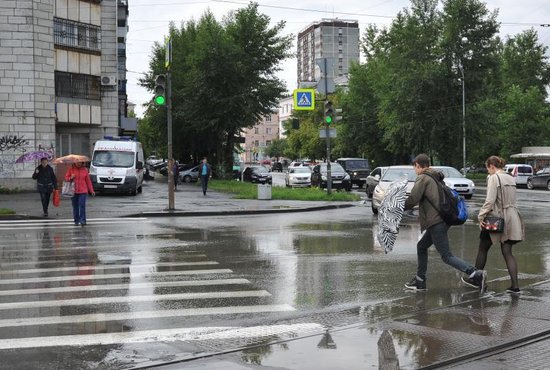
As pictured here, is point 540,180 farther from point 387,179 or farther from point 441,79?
point 387,179

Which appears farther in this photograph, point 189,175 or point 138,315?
point 189,175

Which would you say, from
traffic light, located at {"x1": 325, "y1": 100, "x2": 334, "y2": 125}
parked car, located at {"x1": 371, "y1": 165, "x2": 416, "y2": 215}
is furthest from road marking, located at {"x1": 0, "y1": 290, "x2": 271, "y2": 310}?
traffic light, located at {"x1": 325, "y1": 100, "x2": 334, "y2": 125}

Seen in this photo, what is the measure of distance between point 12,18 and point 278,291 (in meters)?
27.0

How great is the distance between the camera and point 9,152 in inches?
1215

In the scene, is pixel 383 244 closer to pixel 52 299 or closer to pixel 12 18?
pixel 52 299

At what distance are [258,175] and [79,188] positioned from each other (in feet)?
103

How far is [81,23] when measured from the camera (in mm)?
35281

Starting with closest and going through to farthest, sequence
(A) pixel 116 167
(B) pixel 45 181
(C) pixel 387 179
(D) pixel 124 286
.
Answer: (D) pixel 124 286, (B) pixel 45 181, (C) pixel 387 179, (A) pixel 116 167

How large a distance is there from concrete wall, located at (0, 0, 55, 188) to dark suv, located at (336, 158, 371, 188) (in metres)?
20.7

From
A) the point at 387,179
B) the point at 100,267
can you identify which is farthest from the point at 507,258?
the point at 387,179

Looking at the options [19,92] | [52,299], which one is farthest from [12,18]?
[52,299]

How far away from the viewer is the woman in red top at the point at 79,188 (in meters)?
17.4

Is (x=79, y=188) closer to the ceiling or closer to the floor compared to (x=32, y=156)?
closer to the floor

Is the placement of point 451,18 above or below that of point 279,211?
above
